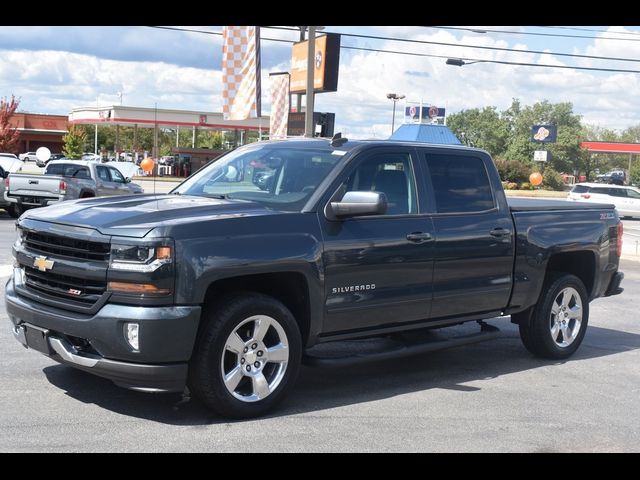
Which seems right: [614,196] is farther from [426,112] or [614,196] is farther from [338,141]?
[426,112]

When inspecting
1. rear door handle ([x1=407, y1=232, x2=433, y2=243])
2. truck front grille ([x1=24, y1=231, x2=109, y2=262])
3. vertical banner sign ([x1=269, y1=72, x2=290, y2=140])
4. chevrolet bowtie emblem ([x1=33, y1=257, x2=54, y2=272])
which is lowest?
chevrolet bowtie emblem ([x1=33, y1=257, x2=54, y2=272])

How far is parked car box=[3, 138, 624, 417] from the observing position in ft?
17.5

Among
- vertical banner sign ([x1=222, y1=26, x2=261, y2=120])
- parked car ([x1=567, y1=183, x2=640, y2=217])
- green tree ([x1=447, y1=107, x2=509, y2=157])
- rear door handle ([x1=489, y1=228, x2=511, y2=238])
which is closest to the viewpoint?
rear door handle ([x1=489, y1=228, x2=511, y2=238])

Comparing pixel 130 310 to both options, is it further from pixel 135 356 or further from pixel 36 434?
pixel 36 434

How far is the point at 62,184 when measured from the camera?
894 inches

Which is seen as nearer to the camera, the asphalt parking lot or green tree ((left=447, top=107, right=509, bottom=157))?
the asphalt parking lot

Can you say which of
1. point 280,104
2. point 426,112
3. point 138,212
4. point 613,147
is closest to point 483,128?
point 613,147

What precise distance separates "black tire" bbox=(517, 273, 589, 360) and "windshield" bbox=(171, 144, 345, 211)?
2.73 meters

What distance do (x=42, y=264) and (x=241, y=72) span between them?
54.6ft

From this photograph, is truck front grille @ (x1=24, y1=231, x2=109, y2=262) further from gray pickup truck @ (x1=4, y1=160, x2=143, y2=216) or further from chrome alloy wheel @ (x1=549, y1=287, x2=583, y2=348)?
gray pickup truck @ (x1=4, y1=160, x2=143, y2=216)

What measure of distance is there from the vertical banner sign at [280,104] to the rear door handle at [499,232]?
17.9m

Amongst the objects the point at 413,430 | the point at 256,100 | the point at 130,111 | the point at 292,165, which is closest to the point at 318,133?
the point at 256,100

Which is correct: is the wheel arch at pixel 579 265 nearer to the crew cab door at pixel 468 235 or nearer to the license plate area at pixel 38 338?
the crew cab door at pixel 468 235

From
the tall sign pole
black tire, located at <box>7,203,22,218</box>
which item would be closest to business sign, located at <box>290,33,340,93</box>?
the tall sign pole
